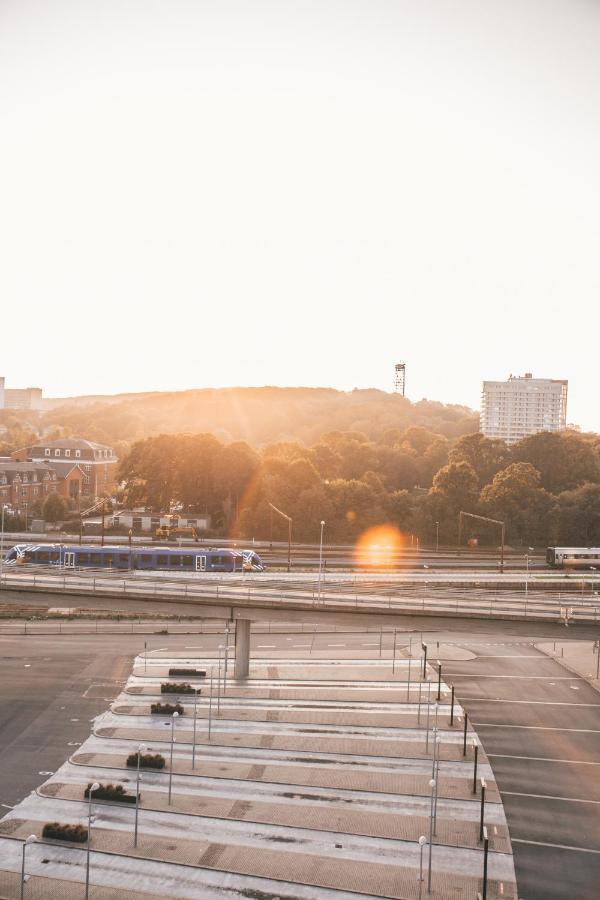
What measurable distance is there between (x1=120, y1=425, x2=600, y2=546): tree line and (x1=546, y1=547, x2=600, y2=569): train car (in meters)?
7.37

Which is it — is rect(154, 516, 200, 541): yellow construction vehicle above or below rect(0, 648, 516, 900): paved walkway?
above

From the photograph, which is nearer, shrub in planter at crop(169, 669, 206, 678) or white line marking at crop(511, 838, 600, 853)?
white line marking at crop(511, 838, 600, 853)

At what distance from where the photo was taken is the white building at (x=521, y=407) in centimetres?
17938

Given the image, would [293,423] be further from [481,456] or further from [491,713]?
[491,713]

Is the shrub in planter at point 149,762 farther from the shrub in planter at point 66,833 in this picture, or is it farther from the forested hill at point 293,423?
the forested hill at point 293,423

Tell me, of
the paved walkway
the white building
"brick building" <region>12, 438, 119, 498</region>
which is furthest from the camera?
the white building

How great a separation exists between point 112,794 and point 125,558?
90.9 feet

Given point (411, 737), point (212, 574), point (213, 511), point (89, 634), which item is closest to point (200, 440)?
point (213, 511)

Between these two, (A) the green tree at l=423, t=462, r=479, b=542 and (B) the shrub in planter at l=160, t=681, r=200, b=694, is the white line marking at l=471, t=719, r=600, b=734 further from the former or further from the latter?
(A) the green tree at l=423, t=462, r=479, b=542

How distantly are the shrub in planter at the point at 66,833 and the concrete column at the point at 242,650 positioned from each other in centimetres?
1445

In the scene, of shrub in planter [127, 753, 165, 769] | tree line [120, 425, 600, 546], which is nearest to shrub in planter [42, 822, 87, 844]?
shrub in planter [127, 753, 165, 769]

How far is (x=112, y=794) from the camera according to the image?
20469mm

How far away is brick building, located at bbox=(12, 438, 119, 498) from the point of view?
9181cm

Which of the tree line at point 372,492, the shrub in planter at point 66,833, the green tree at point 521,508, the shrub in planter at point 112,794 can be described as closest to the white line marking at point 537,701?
the shrub in planter at point 112,794
